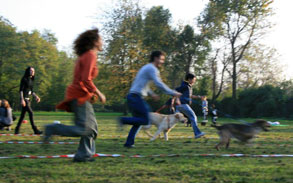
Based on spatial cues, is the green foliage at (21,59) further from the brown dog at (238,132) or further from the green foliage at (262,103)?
the brown dog at (238,132)

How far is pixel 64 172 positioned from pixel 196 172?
5.80 feet

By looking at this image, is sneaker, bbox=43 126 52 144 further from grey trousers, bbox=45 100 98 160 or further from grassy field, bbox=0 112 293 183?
grassy field, bbox=0 112 293 183

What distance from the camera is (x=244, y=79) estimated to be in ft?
155

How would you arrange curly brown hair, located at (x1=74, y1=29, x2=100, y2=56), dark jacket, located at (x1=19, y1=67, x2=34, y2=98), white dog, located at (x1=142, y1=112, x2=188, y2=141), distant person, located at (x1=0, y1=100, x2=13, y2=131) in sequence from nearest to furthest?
curly brown hair, located at (x1=74, y1=29, x2=100, y2=56) → white dog, located at (x1=142, y1=112, x2=188, y2=141) → dark jacket, located at (x1=19, y1=67, x2=34, y2=98) → distant person, located at (x1=0, y1=100, x2=13, y2=131)

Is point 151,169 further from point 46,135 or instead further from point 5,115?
point 5,115

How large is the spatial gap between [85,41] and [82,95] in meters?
0.86

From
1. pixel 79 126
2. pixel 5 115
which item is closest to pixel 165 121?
pixel 79 126

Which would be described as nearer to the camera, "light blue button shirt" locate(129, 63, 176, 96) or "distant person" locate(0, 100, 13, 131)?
"light blue button shirt" locate(129, 63, 176, 96)

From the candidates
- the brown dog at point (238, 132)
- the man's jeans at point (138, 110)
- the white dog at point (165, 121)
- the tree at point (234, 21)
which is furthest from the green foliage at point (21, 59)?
the man's jeans at point (138, 110)

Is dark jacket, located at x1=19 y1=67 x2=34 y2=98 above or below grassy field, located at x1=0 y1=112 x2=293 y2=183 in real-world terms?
above

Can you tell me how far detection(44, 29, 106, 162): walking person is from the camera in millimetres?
5164

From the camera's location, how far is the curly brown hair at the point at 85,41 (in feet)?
17.7

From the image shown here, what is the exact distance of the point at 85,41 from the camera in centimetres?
539

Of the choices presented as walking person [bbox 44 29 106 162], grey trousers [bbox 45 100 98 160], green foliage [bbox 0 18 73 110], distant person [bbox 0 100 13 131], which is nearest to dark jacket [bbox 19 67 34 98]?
distant person [bbox 0 100 13 131]
